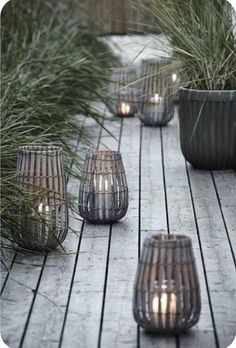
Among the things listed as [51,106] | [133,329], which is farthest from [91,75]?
[133,329]

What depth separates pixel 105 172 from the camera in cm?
467

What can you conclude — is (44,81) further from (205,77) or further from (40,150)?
(40,150)

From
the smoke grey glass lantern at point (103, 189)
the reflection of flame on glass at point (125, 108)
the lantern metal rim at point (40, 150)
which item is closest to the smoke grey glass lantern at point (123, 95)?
the reflection of flame on glass at point (125, 108)

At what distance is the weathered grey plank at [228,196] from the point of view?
4680 millimetres

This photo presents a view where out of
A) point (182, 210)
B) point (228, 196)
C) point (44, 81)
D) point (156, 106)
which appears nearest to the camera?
point (182, 210)

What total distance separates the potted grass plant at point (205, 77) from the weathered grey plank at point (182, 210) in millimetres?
221

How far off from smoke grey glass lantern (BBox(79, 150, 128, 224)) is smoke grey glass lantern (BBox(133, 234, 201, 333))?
4.53 feet

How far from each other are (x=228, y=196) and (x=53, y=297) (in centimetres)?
186

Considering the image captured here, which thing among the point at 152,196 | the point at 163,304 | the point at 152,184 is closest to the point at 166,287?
the point at 163,304

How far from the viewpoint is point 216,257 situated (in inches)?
166

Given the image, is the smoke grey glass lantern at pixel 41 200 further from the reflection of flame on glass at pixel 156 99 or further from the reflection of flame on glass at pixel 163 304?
the reflection of flame on glass at pixel 156 99

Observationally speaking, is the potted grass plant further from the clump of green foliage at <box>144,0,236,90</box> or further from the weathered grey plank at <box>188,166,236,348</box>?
the weathered grey plank at <box>188,166,236,348</box>

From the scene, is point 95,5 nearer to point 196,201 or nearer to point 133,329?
point 196,201

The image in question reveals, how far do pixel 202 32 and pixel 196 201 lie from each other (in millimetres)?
1021
